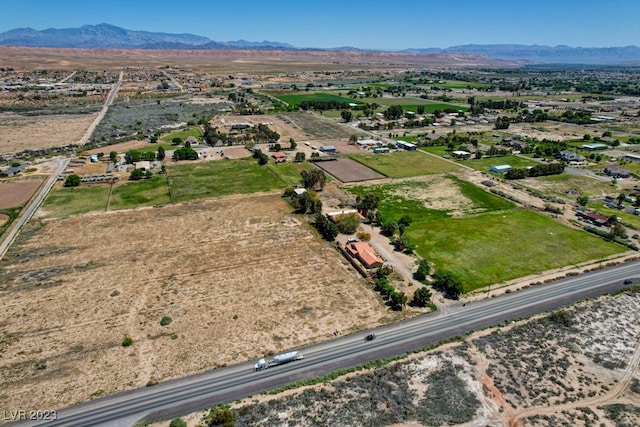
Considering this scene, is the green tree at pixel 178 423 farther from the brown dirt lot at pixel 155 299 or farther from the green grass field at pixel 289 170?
the green grass field at pixel 289 170

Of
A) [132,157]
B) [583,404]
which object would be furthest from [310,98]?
[583,404]

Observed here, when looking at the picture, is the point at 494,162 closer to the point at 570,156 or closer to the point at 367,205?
the point at 570,156

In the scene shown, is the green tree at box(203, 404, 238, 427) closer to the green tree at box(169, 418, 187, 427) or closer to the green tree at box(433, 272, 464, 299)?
the green tree at box(169, 418, 187, 427)

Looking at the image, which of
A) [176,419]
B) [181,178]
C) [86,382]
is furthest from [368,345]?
[181,178]

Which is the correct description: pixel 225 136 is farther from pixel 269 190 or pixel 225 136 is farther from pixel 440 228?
pixel 440 228

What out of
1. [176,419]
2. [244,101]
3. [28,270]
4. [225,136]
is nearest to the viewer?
[176,419]

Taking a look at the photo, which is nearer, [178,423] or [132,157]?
[178,423]
